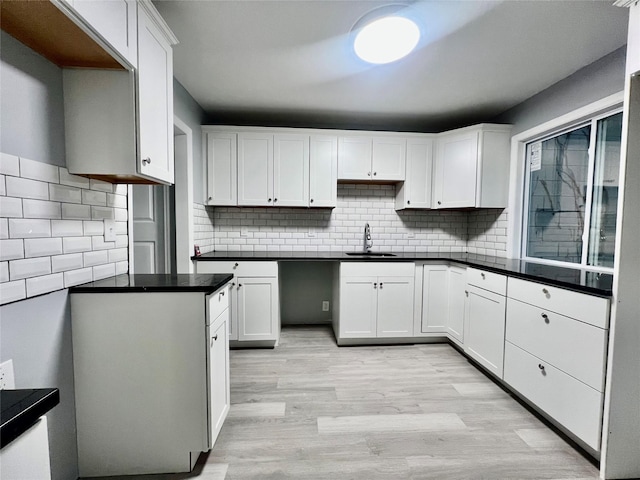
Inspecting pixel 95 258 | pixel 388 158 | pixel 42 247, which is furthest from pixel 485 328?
pixel 42 247

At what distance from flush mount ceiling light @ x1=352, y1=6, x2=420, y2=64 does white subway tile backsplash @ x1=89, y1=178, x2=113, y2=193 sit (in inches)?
64.6

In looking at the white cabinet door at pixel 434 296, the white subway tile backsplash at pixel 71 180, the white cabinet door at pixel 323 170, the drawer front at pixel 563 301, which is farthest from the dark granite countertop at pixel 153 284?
the white cabinet door at pixel 434 296

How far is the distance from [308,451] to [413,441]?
0.59 metres

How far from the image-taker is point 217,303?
5.02ft

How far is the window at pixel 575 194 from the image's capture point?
2072 millimetres

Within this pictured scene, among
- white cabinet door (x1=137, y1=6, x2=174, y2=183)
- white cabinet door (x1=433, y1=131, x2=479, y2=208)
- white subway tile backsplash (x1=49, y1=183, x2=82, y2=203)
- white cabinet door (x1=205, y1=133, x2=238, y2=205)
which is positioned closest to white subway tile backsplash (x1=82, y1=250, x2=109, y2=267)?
white subway tile backsplash (x1=49, y1=183, x2=82, y2=203)

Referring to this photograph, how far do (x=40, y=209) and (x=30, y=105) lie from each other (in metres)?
0.40

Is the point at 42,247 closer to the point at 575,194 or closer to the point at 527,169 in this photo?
the point at 575,194

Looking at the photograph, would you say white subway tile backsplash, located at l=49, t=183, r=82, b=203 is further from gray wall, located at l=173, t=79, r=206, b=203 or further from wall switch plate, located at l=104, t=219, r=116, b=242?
gray wall, located at l=173, t=79, r=206, b=203

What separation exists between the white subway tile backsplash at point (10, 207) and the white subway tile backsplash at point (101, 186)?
40cm

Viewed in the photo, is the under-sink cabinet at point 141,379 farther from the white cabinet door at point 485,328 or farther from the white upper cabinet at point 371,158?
the white upper cabinet at point 371,158

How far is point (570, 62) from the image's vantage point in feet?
6.77

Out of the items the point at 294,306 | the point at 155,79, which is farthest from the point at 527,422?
the point at 155,79

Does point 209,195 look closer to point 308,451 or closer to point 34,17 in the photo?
point 34,17
